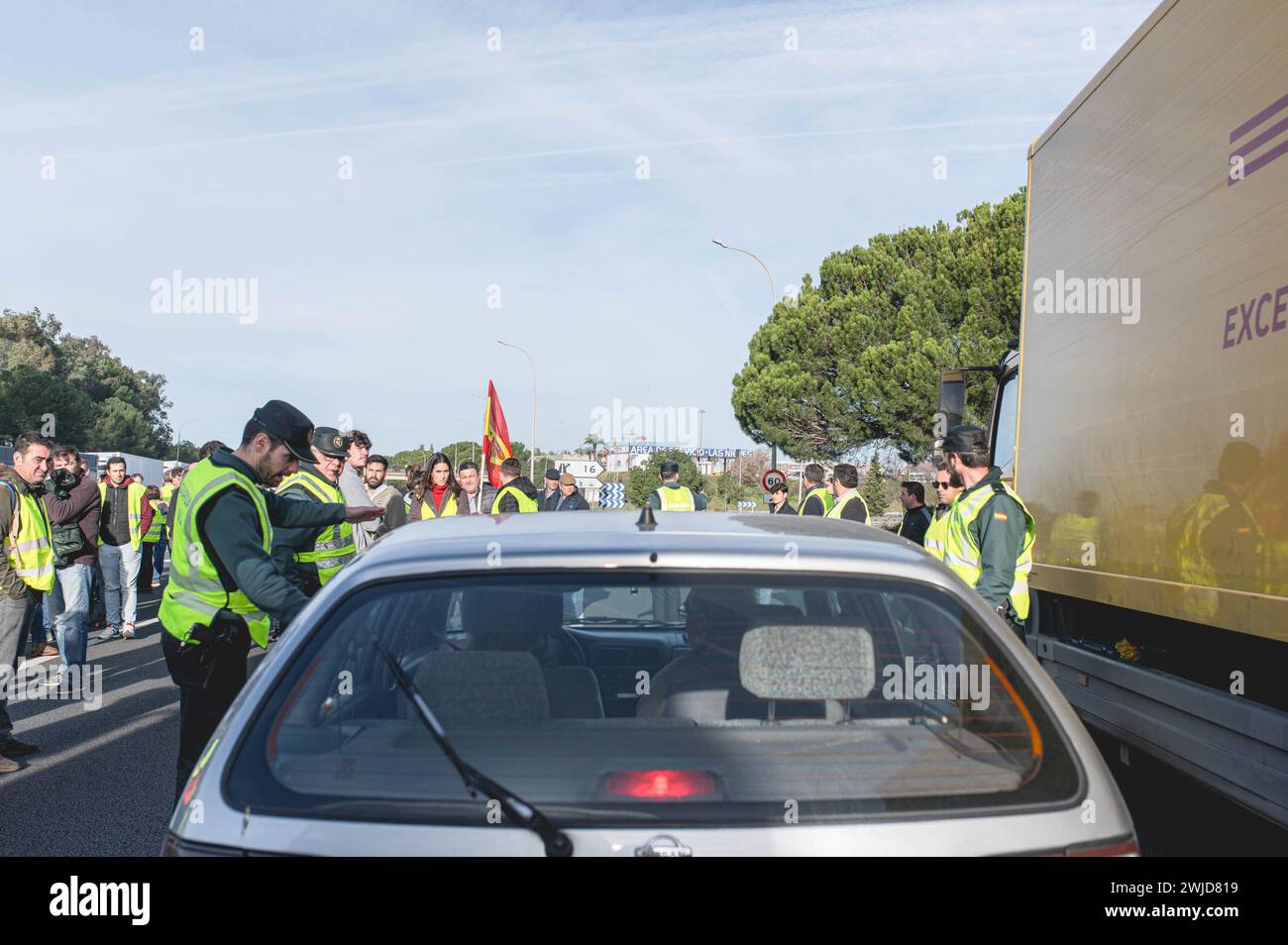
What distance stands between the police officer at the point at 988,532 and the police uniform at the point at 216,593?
325cm

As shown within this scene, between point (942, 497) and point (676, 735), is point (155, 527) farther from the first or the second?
point (676, 735)

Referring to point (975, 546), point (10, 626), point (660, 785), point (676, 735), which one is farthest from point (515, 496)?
point (660, 785)

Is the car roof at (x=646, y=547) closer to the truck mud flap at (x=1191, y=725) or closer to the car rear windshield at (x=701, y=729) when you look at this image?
the car rear windshield at (x=701, y=729)

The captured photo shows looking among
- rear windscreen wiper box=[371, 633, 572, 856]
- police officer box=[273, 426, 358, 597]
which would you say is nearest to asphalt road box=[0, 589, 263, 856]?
police officer box=[273, 426, 358, 597]

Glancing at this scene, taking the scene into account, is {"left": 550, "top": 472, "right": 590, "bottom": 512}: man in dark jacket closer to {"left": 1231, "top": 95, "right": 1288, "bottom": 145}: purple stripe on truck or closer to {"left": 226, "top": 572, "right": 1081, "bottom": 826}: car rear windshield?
{"left": 1231, "top": 95, "right": 1288, "bottom": 145}: purple stripe on truck

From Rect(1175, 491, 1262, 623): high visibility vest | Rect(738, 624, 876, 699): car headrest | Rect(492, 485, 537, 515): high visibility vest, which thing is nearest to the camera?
Rect(738, 624, 876, 699): car headrest

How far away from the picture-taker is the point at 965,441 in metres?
6.29

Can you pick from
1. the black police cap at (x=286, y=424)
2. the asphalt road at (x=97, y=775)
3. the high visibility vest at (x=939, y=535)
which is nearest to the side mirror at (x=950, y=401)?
the high visibility vest at (x=939, y=535)

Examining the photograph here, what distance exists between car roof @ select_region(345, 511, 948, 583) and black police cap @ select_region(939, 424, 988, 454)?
3.62m

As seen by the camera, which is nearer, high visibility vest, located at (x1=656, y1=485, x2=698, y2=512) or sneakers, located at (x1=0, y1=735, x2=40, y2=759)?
sneakers, located at (x1=0, y1=735, x2=40, y2=759)

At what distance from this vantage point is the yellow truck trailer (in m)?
3.72
